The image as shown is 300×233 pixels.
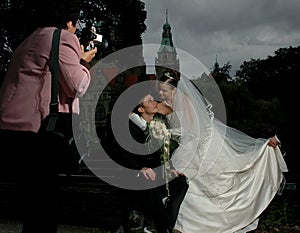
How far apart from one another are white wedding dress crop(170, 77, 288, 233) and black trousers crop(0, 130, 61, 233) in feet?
11.1

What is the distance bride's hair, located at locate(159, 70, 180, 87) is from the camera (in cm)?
630

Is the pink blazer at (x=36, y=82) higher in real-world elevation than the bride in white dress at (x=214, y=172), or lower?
higher

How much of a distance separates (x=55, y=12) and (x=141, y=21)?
76.7ft

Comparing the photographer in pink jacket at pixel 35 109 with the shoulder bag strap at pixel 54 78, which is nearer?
the photographer in pink jacket at pixel 35 109

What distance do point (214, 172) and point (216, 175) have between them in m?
0.05

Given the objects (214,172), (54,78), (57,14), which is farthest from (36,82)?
(214,172)

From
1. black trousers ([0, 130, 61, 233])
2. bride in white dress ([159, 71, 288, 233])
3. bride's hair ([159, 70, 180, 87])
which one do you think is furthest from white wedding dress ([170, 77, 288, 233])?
black trousers ([0, 130, 61, 233])

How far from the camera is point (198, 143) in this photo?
6.52 m

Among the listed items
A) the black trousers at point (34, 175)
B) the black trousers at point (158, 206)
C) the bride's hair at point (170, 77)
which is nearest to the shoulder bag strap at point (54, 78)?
the black trousers at point (34, 175)

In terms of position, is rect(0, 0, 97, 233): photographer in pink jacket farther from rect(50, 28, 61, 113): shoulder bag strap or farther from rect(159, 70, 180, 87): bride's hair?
rect(159, 70, 180, 87): bride's hair

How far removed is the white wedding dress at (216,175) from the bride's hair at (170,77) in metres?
0.11

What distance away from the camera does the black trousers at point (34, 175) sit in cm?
294

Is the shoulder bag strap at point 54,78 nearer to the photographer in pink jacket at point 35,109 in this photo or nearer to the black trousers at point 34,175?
the photographer in pink jacket at point 35,109

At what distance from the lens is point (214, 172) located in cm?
645
